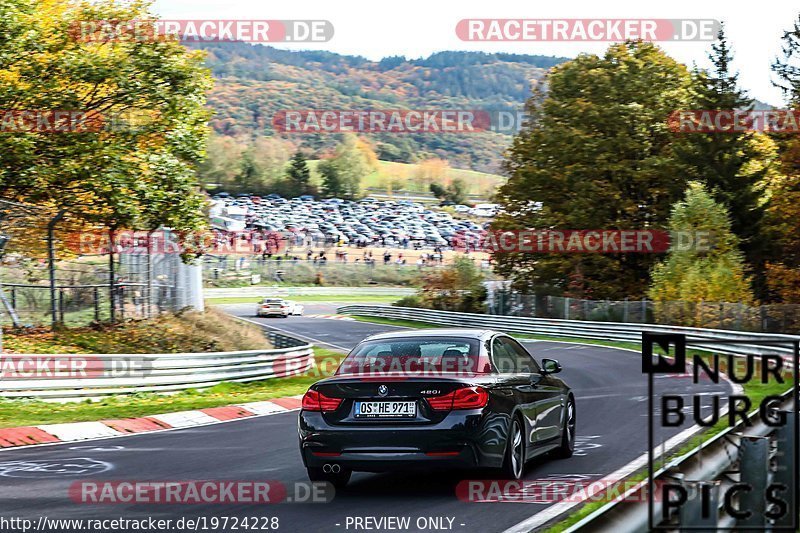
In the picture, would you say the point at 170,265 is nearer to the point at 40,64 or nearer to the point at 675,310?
the point at 40,64

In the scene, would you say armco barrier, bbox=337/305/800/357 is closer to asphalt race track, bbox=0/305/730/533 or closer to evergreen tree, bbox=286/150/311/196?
asphalt race track, bbox=0/305/730/533

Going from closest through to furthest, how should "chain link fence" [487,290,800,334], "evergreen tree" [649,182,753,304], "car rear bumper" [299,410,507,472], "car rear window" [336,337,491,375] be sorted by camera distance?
"car rear bumper" [299,410,507,472], "car rear window" [336,337,491,375], "chain link fence" [487,290,800,334], "evergreen tree" [649,182,753,304]

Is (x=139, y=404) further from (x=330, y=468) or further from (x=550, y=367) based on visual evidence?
(x=330, y=468)

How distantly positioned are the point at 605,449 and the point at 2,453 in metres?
7.08

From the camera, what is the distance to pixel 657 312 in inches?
1743

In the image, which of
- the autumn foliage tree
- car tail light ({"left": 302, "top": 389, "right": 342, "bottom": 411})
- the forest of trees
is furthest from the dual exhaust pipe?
the forest of trees

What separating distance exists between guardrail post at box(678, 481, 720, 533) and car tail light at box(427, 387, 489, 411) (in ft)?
14.3

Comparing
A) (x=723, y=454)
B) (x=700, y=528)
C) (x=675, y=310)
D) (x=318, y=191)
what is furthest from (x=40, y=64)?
(x=318, y=191)

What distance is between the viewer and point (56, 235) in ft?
88.9

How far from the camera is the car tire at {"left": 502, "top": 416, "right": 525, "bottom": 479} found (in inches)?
383

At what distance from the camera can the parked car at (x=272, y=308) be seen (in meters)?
65.6

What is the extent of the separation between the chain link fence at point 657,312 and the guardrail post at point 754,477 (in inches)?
1278

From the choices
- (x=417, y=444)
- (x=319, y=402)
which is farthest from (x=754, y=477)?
(x=319, y=402)

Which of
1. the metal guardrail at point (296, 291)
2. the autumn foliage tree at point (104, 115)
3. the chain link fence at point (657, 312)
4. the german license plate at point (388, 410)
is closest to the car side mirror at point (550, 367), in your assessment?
the german license plate at point (388, 410)
